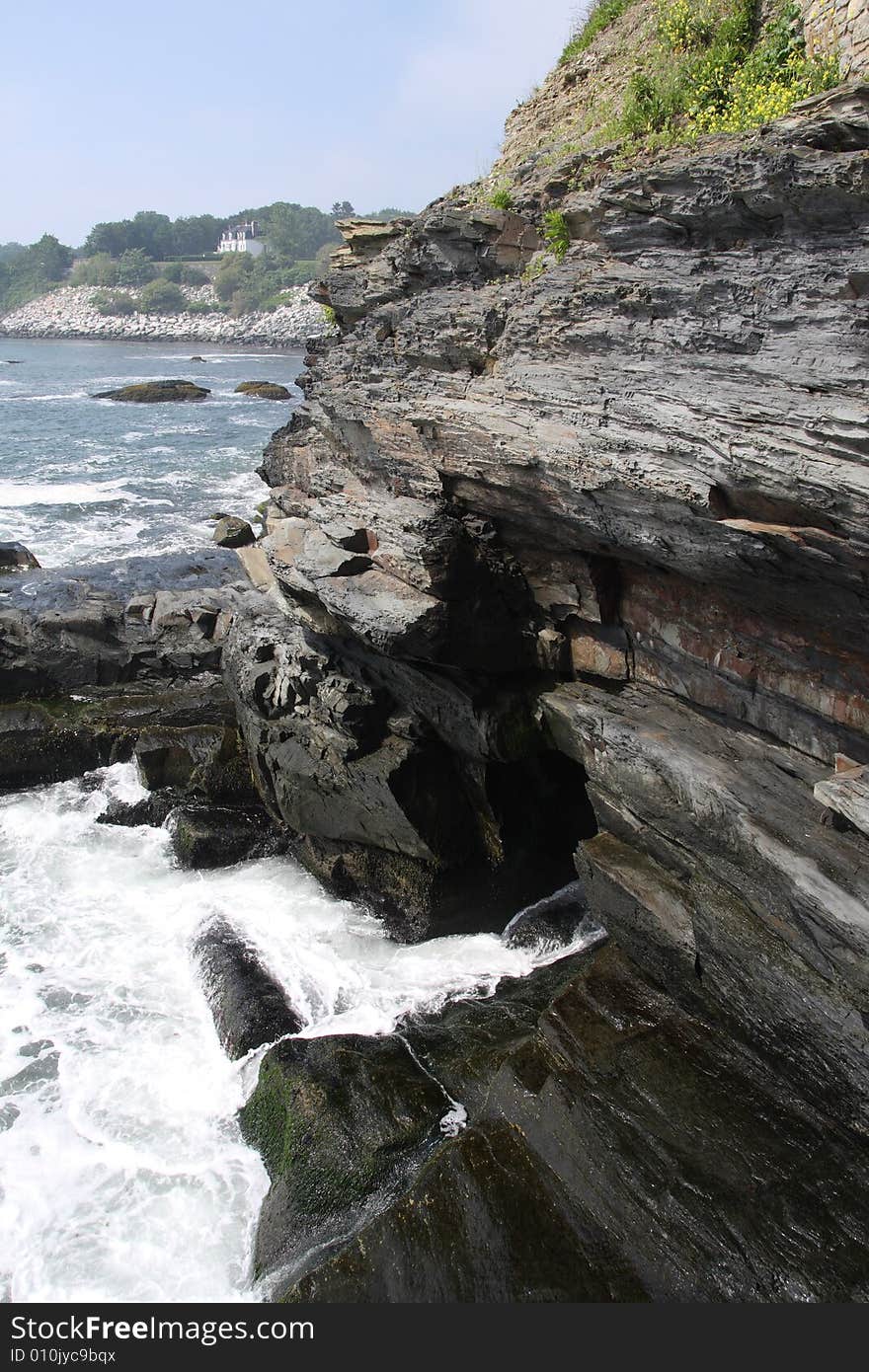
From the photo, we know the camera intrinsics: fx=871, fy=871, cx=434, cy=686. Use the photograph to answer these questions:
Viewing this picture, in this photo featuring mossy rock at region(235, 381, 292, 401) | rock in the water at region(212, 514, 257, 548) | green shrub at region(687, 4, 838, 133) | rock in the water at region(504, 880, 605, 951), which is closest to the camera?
green shrub at region(687, 4, 838, 133)

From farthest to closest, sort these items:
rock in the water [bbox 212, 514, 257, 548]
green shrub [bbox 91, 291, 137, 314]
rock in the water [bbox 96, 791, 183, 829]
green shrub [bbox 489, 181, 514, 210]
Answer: green shrub [bbox 91, 291, 137, 314] → rock in the water [bbox 212, 514, 257, 548] → rock in the water [bbox 96, 791, 183, 829] → green shrub [bbox 489, 181, 514, 210]

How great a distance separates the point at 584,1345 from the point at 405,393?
1328cm

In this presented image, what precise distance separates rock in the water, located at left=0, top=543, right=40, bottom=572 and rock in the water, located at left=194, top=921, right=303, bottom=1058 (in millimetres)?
18201

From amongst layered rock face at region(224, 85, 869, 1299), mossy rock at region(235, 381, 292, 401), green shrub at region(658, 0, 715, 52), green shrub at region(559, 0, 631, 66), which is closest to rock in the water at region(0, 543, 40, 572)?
layered rock face at region(224, 85, 869, 1299)

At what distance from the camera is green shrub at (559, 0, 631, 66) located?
1739 cm

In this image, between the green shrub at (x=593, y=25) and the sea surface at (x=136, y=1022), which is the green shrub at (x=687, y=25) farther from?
the sea surface at (x=136, y=1022)

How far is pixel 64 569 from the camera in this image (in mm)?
27844

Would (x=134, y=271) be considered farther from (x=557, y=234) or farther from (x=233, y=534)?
(x=557, y=234)

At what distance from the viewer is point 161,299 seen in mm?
147000

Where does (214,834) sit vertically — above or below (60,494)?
below

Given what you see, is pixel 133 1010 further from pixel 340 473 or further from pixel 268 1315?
pixel 340 473

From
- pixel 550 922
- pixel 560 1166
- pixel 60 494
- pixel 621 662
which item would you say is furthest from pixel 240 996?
pixel 60 494

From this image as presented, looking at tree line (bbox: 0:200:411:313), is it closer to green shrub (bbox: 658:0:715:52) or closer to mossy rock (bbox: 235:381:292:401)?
mossy rock (bbox: 235:381:292:401)

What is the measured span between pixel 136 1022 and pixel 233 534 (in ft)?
66.6
